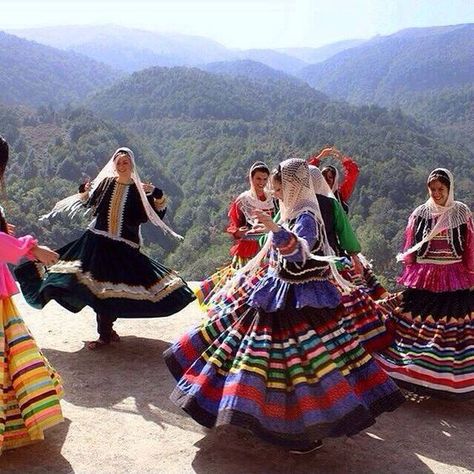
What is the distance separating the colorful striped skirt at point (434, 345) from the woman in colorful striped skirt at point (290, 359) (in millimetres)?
1001

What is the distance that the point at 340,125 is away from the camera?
86.6 m

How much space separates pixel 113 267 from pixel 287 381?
97.7 inches

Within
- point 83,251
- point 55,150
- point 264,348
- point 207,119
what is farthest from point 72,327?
point 207,119

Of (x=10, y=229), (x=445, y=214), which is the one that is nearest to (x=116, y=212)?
(x=10, y=229)

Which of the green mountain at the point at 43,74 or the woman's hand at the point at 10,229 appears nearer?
the woman's hand at the point at 10,229

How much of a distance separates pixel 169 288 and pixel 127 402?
4.30 feet

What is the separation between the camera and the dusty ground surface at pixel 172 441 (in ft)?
12.4

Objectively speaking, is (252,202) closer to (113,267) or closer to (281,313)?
(113,267)

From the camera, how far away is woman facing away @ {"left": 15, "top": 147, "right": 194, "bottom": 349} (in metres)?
5.48

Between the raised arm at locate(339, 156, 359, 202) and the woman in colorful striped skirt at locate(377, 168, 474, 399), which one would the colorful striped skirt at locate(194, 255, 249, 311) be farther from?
the woman in colorful striped skirt at locate(377, 168, 474, 399)

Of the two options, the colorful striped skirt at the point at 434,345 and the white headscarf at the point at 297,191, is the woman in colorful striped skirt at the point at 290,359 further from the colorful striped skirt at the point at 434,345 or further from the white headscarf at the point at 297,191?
the colorful striped skirt at the point at 434,345

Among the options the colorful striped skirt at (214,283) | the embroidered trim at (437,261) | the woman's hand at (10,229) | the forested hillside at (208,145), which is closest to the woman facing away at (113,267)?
the colorful striped skirt at (214,283)

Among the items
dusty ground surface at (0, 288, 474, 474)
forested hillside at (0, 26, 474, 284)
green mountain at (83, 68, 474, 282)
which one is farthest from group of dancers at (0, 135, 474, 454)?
green mountain at (83, 68, 474, 282)

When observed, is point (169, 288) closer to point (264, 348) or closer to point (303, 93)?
point (264, 348)
